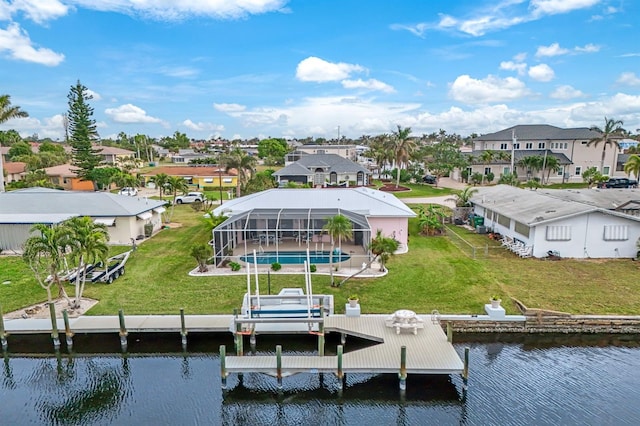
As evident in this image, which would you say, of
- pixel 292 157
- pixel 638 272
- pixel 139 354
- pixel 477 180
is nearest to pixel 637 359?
pixel 638 272

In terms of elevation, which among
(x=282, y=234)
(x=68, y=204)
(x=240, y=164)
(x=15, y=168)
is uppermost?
(x=240, y=164)

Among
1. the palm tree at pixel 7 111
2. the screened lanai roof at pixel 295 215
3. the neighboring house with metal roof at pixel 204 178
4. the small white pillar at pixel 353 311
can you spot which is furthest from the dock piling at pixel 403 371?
the neighboring house with metal roof at pixel 204 178

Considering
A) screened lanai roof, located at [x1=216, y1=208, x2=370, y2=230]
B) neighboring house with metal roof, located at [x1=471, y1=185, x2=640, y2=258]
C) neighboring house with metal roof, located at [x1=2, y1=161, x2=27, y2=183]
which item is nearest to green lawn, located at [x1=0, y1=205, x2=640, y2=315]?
neighboring house with metal roof, located at [x1=471, y1=185, x2=640, y2=258]

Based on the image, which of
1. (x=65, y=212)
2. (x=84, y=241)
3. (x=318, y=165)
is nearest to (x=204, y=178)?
(x=318, y=165)

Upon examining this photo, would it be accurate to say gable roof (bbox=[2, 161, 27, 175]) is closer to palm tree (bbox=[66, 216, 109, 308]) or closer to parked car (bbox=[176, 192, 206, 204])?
parked car (bbox=[176, 192, 206, 204])

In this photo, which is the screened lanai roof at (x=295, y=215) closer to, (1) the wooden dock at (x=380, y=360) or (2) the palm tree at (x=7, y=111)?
(1) the wooden dock at (x=380, y=360)

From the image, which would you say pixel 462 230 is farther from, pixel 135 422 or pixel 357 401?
pixel 135 422

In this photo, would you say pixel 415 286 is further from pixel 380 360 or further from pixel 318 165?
pixel 318 165
